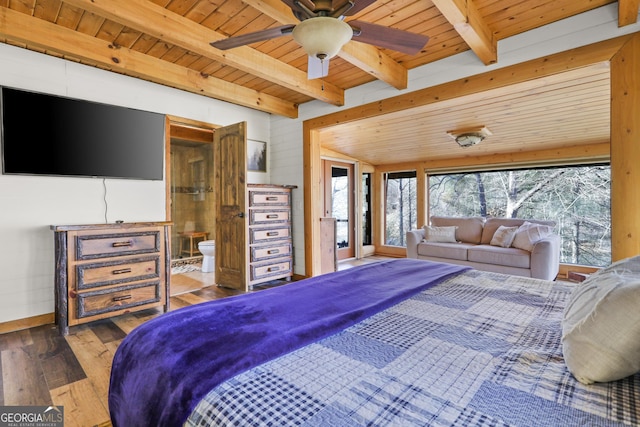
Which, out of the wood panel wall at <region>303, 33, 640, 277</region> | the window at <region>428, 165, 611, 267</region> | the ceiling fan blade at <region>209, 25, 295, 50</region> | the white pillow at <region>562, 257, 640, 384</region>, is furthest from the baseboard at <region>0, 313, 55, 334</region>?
the window at <region>428, 165, 611, 267</region>

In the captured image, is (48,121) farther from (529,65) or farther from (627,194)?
(627,194)

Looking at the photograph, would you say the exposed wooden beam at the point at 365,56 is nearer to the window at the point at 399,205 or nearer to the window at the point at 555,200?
the window at the point at 555,200

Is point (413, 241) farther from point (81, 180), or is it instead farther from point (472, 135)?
point (81, 180)

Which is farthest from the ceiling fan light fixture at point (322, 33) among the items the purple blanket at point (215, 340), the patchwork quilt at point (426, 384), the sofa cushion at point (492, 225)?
the sofa cushion at point (492, 225)

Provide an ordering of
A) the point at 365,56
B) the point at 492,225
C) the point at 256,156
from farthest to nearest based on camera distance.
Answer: the point at 492,225, the point at 256,156, the point at 365,56

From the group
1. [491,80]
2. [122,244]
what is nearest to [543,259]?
[491,80]

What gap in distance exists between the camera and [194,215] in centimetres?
686

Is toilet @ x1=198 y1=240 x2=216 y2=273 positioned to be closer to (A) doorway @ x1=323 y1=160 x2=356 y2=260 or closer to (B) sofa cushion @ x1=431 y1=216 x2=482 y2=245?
(A) doorway @ x1=323 y1=160 x2=356 y2=260

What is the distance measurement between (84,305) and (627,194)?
13.7ft

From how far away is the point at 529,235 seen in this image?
408 cm

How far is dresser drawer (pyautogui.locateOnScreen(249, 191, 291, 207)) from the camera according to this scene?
3850 millimetres

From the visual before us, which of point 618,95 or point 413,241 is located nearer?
point 618,95

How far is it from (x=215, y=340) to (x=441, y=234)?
4.64 meters

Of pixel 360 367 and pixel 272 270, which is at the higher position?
pixel 360 367
